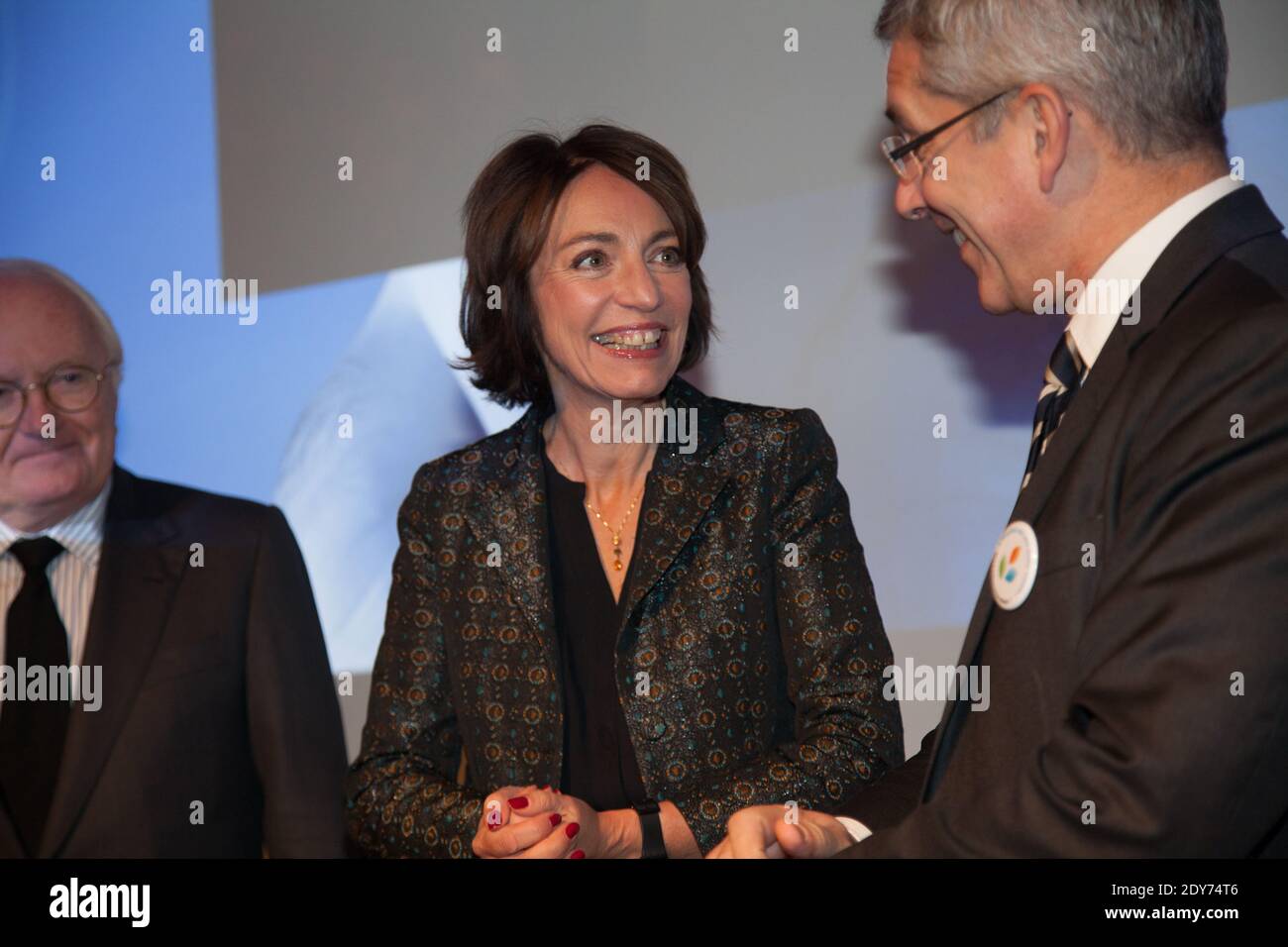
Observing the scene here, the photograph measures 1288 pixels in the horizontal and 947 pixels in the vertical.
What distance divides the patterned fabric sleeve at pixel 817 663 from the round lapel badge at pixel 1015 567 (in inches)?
30.5

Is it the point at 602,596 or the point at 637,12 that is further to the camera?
the point at 637,12

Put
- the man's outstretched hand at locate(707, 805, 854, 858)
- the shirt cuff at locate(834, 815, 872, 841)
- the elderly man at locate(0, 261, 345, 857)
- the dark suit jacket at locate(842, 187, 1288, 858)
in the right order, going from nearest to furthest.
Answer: the dark suit jacket at locate(842, 187, 1288, 858), the man's outstretched hand at locate(707, 805, 854, 858), the shirt cuff at locate(834, 815, 872, 841), the elderly man at locate(0, 261, 345, 857)

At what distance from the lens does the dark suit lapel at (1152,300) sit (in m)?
1.50

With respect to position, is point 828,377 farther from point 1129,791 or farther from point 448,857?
point 1129,791

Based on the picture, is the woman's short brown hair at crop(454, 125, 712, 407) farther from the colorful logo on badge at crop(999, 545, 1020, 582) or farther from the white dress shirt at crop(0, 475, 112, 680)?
the colorful logo on badge at crop(999, 545, 1020, 582)

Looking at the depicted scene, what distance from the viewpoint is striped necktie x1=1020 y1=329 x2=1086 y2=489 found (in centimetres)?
166

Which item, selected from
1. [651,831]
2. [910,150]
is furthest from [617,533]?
[910,150]

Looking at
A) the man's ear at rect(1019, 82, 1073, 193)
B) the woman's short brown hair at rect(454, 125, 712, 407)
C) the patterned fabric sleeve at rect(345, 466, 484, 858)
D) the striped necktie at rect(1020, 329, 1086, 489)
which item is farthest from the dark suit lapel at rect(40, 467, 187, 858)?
the man's ear at rect(1019, 82, 1073, 193)

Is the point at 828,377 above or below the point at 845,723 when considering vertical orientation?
above

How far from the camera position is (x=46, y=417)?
9.22 feet

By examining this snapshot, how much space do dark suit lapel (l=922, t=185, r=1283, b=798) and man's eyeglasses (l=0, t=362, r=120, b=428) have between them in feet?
7.00
